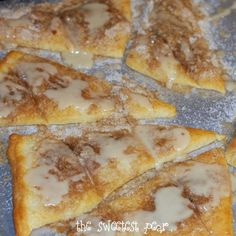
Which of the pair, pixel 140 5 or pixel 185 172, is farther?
pixel 140 5

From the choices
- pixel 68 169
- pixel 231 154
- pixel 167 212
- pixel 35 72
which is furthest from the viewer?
pixel 35 72

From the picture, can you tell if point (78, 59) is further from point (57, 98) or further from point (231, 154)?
point (231, 154)

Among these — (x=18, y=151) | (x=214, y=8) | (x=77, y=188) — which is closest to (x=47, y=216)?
(x=77, y=188)

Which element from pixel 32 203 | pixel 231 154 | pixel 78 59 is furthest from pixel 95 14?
pixel 32 203

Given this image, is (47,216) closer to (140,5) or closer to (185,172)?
(185,172)

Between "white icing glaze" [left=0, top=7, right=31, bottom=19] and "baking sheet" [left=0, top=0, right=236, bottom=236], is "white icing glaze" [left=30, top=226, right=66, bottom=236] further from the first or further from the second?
"white icing glaze" [left=0, top=7, right=31, bottom=19]

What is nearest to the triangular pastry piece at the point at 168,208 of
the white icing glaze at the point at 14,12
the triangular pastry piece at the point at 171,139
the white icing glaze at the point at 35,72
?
the triangular pastry piece at the point at 171,139
